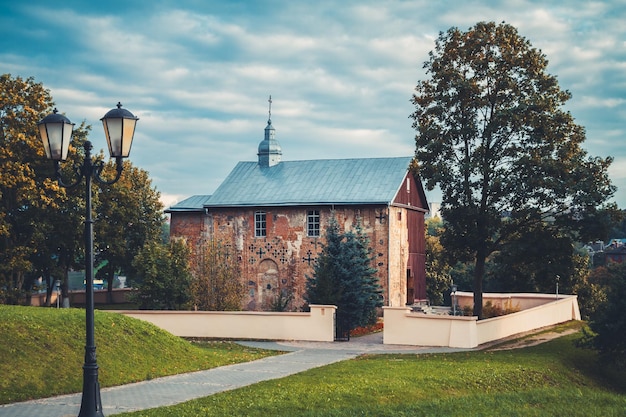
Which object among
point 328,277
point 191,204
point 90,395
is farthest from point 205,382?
point 191,204

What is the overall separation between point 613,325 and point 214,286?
16005mm

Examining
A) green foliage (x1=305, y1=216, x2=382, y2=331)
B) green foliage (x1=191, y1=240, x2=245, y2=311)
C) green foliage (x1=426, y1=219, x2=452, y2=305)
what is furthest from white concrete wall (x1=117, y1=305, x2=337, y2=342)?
green foliage (x1=426, y1=219, x2=452, y2=305)

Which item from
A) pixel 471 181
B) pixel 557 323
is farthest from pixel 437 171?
pixel 557 323

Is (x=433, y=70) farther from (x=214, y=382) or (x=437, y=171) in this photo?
(x=214, y=382)

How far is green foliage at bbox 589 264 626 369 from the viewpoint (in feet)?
85.9

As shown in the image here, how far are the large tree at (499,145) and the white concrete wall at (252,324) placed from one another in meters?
6.59

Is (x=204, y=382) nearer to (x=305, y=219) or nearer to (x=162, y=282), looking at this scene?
(x=162, y=282)

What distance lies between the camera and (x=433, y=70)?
1233 inches

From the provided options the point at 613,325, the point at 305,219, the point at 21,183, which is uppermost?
the point at 21,183

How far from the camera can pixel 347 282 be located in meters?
32.1

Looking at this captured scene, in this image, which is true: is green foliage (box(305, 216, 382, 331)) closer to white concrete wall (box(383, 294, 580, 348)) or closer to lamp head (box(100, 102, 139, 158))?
white concrete wall (box(383, 294, 580, 348))

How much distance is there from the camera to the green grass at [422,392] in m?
14.5

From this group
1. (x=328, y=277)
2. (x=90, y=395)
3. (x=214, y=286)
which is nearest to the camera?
(x=90, y=395)

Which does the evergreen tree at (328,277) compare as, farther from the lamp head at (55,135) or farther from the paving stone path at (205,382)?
the lamp head at (55,135)
